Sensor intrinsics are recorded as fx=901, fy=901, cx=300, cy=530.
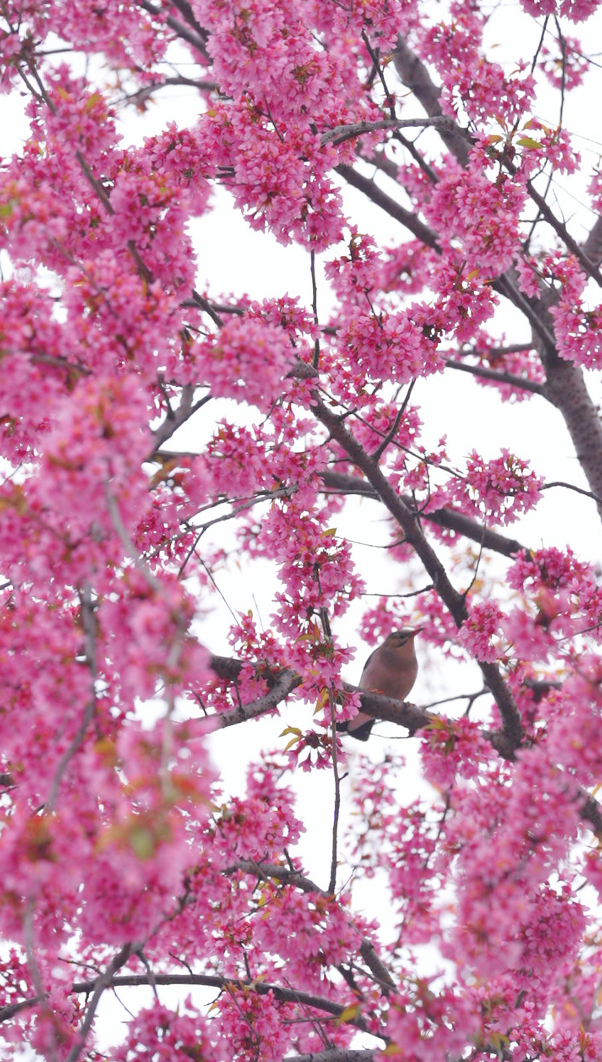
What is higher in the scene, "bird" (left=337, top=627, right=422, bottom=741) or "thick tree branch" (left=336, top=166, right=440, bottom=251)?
"thick tree branch" (left=336, top=166, right=440, bottom=251)

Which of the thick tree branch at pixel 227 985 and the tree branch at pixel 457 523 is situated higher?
the tree branch at pixel 457 523

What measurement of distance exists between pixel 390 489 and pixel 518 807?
233 cm

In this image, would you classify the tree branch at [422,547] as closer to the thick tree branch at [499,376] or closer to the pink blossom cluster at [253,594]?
the pink blossom cluster at [253,594]

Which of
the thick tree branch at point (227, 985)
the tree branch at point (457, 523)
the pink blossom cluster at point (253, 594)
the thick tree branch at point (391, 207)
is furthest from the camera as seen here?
the thick tree branch at point (391, 207)

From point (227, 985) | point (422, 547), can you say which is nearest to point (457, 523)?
point (422, 547)

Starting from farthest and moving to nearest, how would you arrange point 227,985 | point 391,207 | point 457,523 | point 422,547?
point 391,207 < point 457,523 < point 422,547 < point 227,985

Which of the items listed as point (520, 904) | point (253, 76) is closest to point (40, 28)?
point (253, 76)

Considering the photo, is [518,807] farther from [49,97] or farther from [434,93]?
[434,93]

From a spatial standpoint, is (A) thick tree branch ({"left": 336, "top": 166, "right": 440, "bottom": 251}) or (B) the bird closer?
(B) the bird

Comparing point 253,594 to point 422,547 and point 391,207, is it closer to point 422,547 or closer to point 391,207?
point 422,547

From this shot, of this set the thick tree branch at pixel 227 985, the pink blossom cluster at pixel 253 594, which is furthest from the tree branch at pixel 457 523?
the thick tree branch at pixel 227 985

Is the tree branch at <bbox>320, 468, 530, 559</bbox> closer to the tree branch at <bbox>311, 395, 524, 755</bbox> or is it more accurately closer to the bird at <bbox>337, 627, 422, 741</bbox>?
the bird at <bbox>337, 627, 422, 741</bbox>

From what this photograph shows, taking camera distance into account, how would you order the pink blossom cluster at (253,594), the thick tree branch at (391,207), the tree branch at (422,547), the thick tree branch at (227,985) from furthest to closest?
1. the thick tree branch at (391,207)
2. the tree branch at (422,547)
3. the thick tree branch at (227,985)
4. the pink blossom cluster at (253,594)

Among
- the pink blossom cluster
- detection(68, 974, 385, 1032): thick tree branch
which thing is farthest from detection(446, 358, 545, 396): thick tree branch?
detection(68, 974, 385, 1032): thick tree branch
